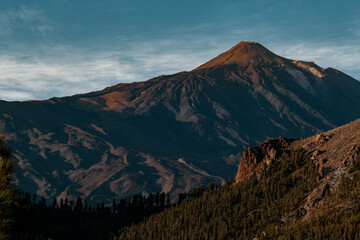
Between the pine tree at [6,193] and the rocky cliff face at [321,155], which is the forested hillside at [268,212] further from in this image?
the pine tree at [6,193]

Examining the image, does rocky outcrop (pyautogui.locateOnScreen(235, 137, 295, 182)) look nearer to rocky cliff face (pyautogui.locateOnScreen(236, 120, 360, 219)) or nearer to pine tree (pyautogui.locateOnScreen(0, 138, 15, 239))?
rocky cliff face (pyautogui.locateOnScreen(236, 120, 360, 219))

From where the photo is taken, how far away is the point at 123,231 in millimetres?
194000

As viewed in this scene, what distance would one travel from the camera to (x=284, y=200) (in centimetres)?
13662

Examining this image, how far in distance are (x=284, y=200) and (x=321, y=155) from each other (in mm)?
24865

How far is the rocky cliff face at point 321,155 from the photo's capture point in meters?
127

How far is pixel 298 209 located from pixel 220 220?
3354 centimetres

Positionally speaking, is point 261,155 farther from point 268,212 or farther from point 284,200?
point 268,212

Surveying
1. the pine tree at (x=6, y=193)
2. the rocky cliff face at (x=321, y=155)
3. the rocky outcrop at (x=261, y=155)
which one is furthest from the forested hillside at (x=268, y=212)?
the pine tree at (x=6, y=193)

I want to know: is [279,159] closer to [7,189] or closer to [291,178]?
[291,178]

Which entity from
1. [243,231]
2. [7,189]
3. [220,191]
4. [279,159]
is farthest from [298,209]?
[7,189]

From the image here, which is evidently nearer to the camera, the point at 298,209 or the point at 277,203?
the point at 298,209

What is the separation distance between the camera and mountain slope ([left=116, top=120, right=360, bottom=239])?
11344 centimetres

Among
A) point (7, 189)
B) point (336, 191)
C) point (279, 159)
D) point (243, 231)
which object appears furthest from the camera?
point (279, 159)

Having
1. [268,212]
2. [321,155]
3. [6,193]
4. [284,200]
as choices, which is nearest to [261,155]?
[321,155]
